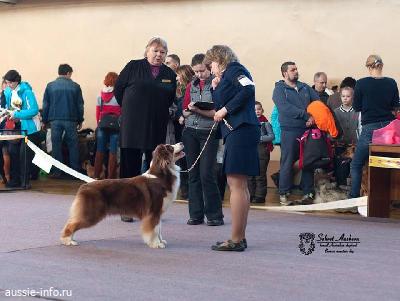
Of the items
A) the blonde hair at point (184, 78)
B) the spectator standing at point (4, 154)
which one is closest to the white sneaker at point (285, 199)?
the blonde hair at point (184, 78)

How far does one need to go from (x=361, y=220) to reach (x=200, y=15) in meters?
5.73

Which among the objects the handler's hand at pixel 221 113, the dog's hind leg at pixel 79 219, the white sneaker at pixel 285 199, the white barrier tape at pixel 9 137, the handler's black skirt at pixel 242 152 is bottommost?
the white sneaker at pixel 285 199

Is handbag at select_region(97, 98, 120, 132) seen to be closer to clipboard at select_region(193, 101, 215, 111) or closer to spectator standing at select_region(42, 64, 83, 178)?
spectator standing at select_region(42, 64, 83, 178)

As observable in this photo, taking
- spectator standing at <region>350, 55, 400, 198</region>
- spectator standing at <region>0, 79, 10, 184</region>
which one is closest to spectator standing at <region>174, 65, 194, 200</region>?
spectator standing at <region>350, 55, 400, 198</region>

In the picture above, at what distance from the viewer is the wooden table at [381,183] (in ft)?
32.2

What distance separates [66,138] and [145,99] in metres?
5.61

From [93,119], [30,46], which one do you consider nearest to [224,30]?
[93,119]

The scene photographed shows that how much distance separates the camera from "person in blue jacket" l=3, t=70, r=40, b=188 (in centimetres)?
1320

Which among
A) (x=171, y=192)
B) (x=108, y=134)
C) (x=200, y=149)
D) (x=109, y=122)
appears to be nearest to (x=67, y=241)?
(x=171, y=192)

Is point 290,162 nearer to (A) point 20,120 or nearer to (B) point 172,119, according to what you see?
(B) point 172,119

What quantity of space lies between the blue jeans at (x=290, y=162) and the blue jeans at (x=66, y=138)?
4492mm

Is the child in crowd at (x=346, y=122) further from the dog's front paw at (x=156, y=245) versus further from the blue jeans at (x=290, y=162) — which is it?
the dog's front paw at (x=156, y=245)

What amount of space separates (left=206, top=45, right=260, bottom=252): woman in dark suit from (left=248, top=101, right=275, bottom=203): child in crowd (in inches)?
163

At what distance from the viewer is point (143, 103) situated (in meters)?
9.38
